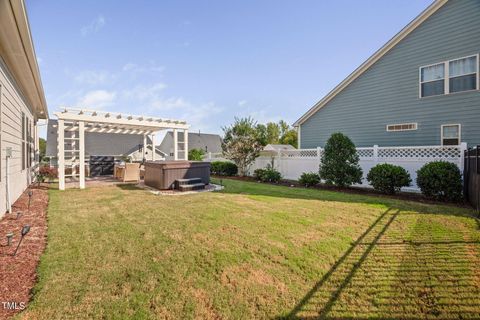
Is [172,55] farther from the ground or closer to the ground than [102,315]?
farther from the ground

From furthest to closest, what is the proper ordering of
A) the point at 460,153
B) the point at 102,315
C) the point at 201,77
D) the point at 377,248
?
1. the point at 201,77
2. the point at 460,153
3. the point at 377,248
4. the point at 102,315

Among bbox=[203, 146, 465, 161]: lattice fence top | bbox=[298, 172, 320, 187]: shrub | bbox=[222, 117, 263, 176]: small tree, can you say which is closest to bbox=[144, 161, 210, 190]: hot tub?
bbox=[222, 117, 263, 176]: small tree

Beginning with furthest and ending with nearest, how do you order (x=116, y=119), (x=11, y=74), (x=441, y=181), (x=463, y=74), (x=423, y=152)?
1. (x=116, y=119)
2. (x=463, y=74)
3. (x=423, y=152)
4. (x=441, y=181)
5. (x=11, y=74)

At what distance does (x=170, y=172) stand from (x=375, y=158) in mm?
7960

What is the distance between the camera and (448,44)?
888 cm

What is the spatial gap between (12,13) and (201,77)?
16138 millimetres

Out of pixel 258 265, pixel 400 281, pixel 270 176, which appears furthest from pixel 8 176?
pixel 270 176

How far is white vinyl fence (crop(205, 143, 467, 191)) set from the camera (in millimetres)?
7734

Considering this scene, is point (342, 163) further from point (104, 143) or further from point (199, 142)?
point (199, 142)

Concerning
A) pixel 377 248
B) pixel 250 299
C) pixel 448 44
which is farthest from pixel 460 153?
pixel 250 299

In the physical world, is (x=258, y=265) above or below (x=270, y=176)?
below

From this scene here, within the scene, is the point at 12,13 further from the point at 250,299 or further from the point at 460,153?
the point at 460,153

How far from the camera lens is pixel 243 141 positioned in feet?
40.8

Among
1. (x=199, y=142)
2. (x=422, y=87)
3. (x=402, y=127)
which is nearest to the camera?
(x=422, y=87)
